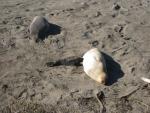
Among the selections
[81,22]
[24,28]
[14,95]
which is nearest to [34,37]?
[24,28]

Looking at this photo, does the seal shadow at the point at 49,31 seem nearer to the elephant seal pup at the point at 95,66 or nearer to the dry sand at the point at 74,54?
the dry sand at the point at 74,54

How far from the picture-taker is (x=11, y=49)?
6.11 metres

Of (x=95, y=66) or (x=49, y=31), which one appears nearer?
(x=95, y=66)

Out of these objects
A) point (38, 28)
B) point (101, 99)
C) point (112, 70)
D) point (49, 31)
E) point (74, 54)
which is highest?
point (38, 28)

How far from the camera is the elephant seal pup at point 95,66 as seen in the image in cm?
514

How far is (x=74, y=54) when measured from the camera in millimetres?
5910

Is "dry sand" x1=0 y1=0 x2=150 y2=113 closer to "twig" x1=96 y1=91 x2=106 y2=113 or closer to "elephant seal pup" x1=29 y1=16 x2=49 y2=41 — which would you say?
"twig" x1=96 y1=91 x2=106 y2=113

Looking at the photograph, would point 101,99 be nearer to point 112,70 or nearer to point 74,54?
point 112,70

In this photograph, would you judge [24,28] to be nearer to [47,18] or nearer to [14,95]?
[47,18]

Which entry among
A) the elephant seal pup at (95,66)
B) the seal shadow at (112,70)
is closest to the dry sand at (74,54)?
the seal shadow at (112,70)

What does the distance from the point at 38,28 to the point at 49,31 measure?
277mm

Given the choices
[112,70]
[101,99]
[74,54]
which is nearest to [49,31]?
[74,54]

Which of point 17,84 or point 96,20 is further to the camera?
point 96,20

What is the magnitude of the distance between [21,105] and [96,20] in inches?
112
